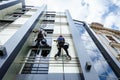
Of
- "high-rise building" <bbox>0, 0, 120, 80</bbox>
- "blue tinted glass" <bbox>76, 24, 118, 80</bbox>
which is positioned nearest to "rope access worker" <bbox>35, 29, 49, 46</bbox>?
"high-rise building" <bbox>0, 0, 120, 80</bbox>

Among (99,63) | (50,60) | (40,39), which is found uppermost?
(40,39)

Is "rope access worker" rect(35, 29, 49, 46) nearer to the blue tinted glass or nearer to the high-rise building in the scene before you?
the high-rise building

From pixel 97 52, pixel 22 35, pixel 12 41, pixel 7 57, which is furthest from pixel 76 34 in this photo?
pixel 7 57

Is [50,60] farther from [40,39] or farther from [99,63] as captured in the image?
[99,63]

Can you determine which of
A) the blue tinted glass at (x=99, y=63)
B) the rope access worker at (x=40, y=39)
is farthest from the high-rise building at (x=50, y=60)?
the rope access worker at (x=40, y=39)

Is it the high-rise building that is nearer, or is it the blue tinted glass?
the high-rise building

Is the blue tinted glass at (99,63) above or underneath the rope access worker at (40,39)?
underneath

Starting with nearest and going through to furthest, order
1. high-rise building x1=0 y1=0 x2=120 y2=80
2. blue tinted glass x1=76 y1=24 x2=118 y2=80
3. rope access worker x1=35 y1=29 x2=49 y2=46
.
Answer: high-rise building x1=0 y1=0 x2=120 y2=80 → blue tinted glass x1=76 y1=24 x2=118 y2=80 → rope access worker x1=35 y1=29 x2=49 y2=46

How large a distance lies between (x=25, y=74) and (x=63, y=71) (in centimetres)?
216

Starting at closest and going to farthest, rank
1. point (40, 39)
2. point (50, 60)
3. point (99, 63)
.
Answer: point (50, 60) < point (99, 63) < point (40, 39)

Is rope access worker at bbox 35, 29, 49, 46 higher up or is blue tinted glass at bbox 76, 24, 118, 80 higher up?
rope access worker at bbox 35, 29, 49, 46

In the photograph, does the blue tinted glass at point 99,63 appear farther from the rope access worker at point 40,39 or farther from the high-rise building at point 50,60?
the rope access worker at point 40,39

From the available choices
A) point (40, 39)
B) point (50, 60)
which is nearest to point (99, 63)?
point (50, 60)

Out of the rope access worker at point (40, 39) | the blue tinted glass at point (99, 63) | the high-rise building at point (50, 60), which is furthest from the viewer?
the rope access worker at point (40, 39)
